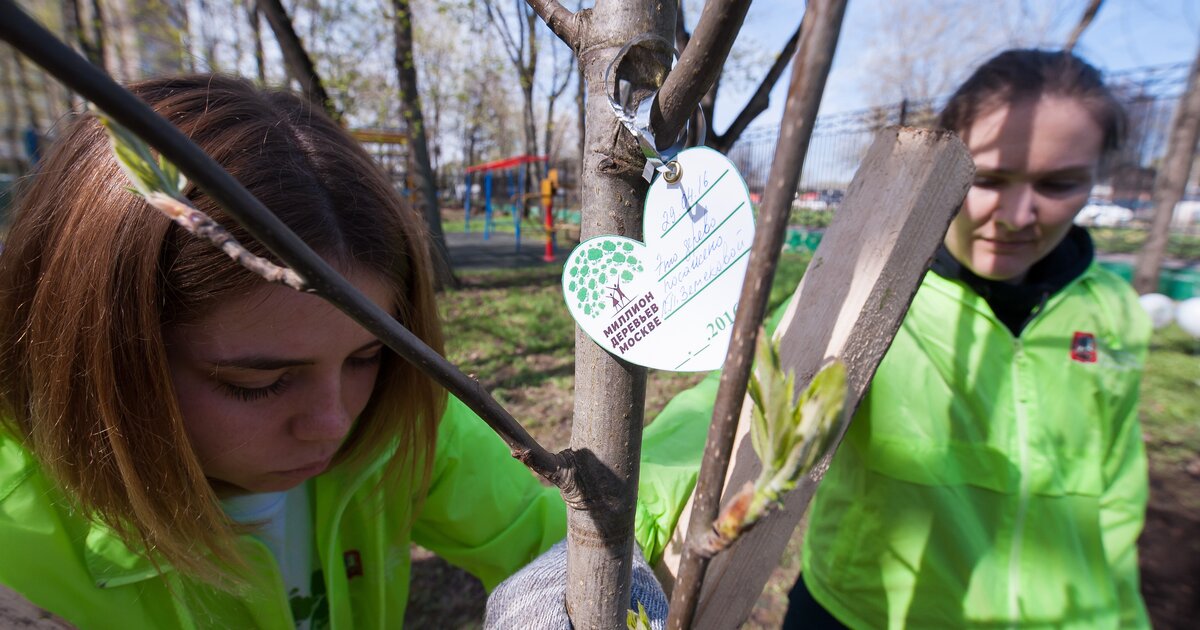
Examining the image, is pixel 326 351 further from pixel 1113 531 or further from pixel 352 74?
pixel 352 74

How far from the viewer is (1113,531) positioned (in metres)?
1.23

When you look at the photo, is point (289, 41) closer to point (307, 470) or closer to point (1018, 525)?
point (307, 470)

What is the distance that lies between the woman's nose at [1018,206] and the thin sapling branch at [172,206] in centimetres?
133

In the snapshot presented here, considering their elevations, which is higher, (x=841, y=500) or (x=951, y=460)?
(x=951, y=460)

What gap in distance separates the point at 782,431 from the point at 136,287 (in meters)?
0.87

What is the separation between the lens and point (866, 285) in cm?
58

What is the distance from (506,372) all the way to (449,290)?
2982mm

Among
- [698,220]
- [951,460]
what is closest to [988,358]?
[951,460]

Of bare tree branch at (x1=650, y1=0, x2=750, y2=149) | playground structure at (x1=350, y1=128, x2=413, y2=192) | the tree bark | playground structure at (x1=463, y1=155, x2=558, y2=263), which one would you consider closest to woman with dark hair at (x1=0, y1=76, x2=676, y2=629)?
bare tree branch at (x1=650, y1=0, x2=750, y2=149)

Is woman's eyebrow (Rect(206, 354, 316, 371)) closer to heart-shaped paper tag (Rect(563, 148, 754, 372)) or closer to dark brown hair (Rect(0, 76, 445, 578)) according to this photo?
dark brown hair (Rect(0, 76, 445, 578))

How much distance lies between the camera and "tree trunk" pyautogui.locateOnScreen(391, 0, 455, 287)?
18.8 ft

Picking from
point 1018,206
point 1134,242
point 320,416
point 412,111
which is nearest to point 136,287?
point 320,416

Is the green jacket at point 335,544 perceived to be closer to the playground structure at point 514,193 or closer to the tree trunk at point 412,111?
the tree trunk at point 412,111

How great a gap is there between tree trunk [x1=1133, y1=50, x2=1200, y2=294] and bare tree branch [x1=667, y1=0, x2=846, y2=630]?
6.68 meters
